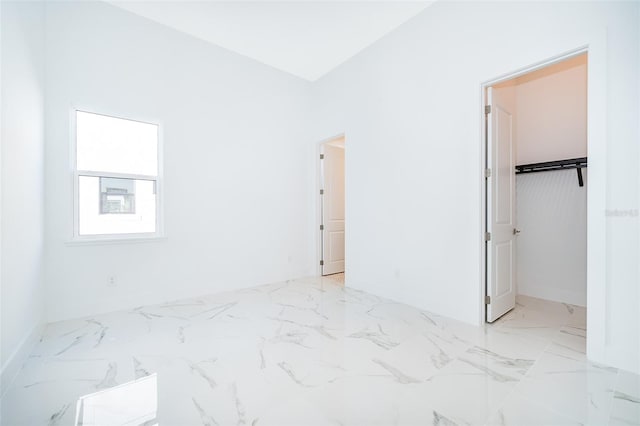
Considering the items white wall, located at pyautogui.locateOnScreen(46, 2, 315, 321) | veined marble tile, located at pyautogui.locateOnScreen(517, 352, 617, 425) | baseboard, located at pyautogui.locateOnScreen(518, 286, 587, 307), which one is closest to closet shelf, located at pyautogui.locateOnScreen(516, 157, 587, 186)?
baseboard, located at pyautogui.locateOnScreen(518, 286, 587, 307)

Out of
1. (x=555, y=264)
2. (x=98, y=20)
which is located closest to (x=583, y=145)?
(x=555, y=264)

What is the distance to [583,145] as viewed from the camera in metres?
3.21

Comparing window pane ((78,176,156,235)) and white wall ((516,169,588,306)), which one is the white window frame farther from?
white wall ((516,169,588,306))

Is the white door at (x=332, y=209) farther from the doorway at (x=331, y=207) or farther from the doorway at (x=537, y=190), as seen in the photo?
the doorway at (x=537, y=190)

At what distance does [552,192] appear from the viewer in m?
3.44

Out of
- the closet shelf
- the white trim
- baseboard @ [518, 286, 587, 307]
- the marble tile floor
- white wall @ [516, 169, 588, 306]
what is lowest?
the marble tile floor

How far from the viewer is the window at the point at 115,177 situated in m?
2.98

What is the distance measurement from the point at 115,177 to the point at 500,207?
425 cm

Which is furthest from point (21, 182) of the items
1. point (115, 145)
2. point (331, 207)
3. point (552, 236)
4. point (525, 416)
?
point (552, 236)

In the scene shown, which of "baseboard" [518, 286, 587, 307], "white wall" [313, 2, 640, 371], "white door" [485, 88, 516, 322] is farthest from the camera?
"baseboard" [518, 286, 587, 307]

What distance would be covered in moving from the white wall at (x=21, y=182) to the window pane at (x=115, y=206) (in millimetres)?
376

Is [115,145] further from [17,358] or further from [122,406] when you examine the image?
[122,406]

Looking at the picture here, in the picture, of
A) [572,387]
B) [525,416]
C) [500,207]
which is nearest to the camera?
[525,416]

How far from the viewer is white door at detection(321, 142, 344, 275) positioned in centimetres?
486
